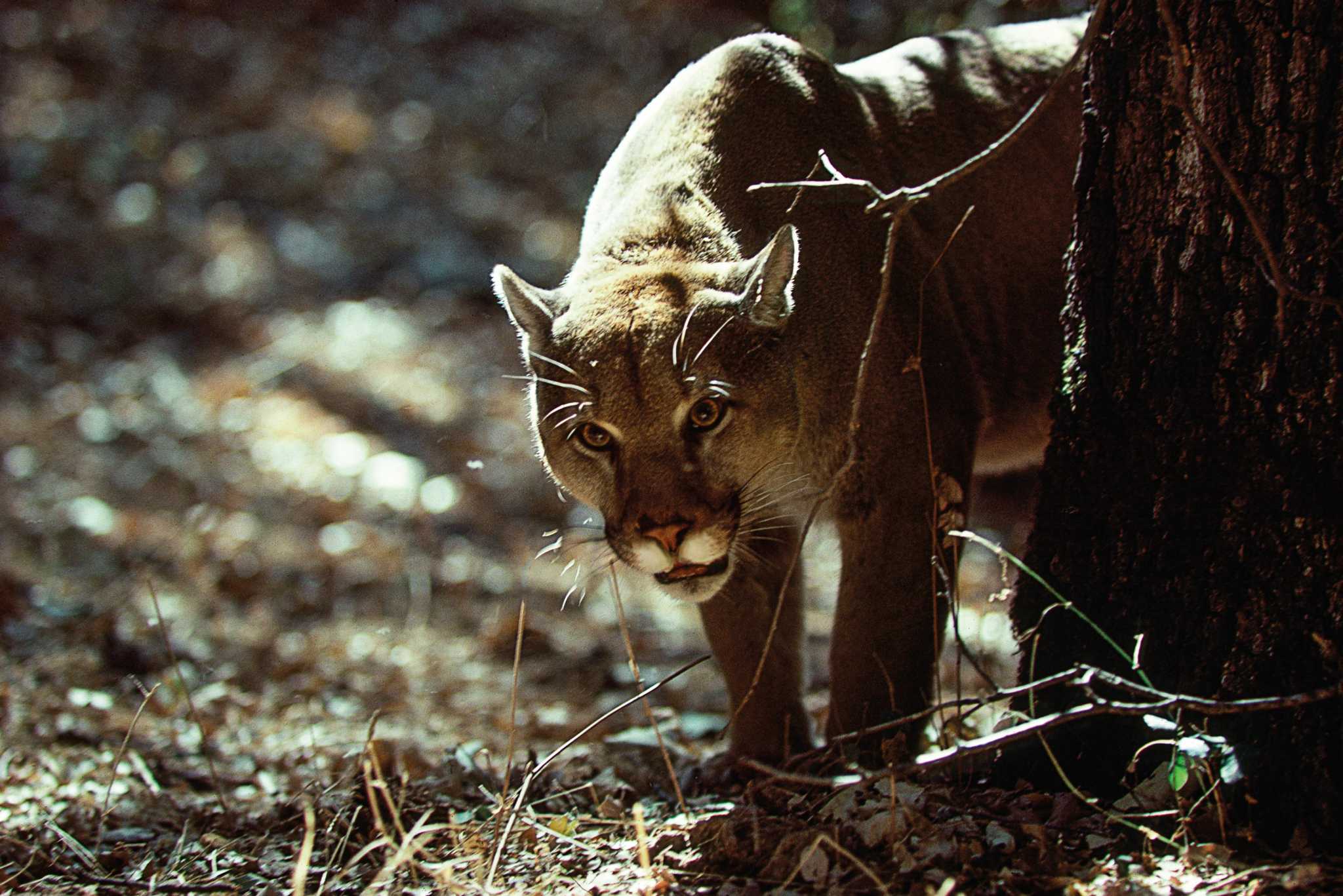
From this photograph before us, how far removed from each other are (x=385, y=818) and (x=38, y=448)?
6.68 meters

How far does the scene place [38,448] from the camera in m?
9.72

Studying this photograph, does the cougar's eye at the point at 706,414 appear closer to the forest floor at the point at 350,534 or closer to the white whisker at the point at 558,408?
the white whisker at the point at 558,408

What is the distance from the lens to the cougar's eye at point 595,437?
14.3 feet

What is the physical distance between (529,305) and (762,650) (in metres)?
1.87

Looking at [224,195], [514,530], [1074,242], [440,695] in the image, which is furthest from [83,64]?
[1074,242]

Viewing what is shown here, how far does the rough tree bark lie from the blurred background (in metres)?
2.14

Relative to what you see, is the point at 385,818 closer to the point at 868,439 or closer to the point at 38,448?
the point at 868,439

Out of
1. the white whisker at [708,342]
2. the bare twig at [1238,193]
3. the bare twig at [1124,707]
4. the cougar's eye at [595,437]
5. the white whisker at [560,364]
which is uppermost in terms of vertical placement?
the bare twig at [1238,193]

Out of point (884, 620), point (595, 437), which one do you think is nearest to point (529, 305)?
point (595, 437)

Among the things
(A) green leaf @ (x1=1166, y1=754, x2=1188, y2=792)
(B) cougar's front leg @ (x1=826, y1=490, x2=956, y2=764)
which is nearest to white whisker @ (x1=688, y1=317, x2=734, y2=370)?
(B) cougar's front leg @ (x1=826, y1=490, x2=956, y2=764)

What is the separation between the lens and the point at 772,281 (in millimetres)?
4375

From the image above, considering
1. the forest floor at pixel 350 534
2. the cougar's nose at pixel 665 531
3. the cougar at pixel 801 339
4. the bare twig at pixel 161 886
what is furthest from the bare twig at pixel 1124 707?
the bare twig at pixel 161 886

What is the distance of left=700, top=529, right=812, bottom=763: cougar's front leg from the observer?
538cm

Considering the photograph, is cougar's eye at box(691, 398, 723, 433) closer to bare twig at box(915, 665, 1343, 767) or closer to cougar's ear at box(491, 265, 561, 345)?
cougar's ear at box(491, 265, 561, 345)
